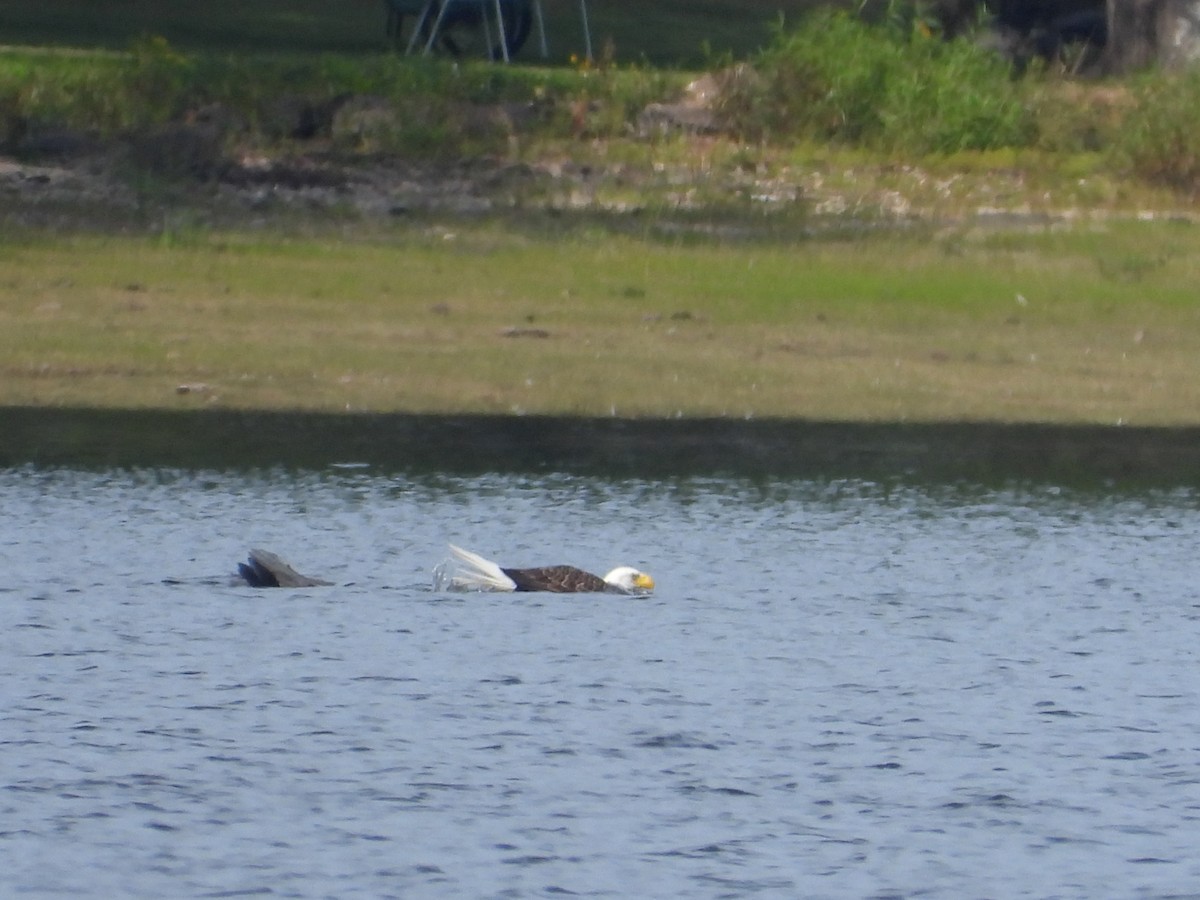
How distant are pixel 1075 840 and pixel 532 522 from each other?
5099 mm

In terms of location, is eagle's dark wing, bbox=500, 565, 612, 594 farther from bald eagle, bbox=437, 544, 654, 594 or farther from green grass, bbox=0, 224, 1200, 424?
green grass, bbox=0, 224, 1200, 424

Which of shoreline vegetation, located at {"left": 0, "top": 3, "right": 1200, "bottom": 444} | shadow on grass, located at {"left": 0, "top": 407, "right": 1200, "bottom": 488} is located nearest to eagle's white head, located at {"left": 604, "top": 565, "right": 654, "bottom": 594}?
shadow on grass, located at {"left": 0, "top": 407, "right": 1200, "bottom": 488}

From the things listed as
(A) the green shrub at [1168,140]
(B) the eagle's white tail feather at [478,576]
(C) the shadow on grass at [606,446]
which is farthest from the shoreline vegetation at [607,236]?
(B) the eagle's white tail feather at [478,576]

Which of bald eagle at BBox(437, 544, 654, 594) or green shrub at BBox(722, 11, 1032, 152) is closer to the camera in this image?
bald eagle at BBox(437, 544, 654, 594)

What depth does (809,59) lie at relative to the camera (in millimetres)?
25234

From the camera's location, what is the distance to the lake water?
7695 mm

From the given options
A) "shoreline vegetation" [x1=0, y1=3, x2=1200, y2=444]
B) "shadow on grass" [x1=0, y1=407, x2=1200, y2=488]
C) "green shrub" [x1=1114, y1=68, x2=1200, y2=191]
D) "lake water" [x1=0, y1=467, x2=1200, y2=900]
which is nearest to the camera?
"lake water" [x1=0, y1=467, x2=1200, y2=900]

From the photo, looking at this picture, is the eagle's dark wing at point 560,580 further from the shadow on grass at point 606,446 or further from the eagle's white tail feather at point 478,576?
the shadow on grass at point 606,446

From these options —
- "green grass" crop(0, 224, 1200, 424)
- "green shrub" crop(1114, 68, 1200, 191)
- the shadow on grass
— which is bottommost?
the shadow on grass

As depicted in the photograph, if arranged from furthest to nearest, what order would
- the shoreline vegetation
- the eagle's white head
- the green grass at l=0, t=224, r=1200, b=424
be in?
the shoreline vegetation < the green grass at l=0, t=224, r=1200, b=424 < the eagle's white head

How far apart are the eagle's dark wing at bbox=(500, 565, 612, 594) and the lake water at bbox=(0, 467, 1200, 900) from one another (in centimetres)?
6

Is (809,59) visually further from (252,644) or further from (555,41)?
(252,644)

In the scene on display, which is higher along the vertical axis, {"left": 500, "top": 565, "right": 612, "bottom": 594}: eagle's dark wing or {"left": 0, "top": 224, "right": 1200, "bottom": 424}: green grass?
{"left": 0, "top": 224, "right": 1200, "bottom": 424}: green grass

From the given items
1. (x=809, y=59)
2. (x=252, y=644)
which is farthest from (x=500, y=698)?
(x=809, y=59)
